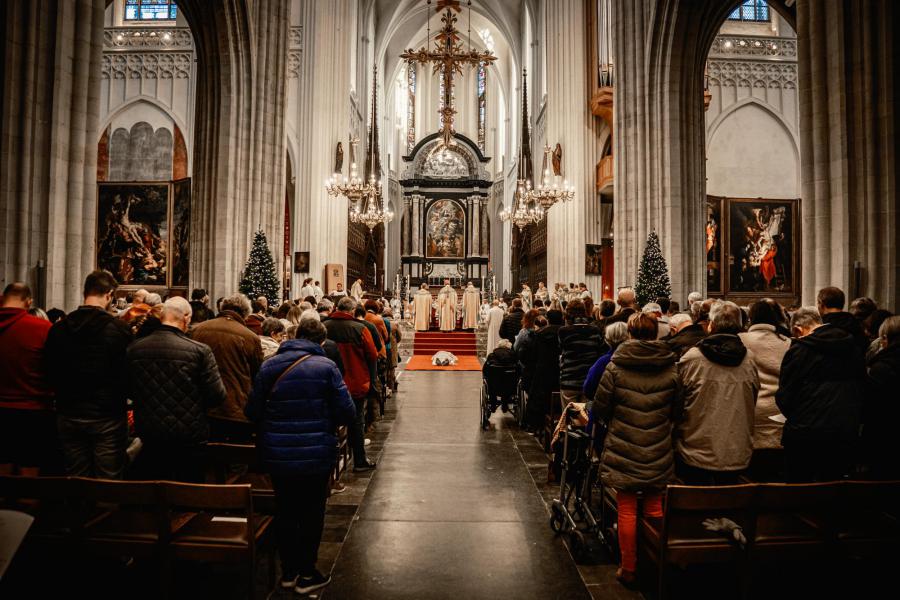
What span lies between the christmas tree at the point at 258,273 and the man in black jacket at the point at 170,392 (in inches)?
305

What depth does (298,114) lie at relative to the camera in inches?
727

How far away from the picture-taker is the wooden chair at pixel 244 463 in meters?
3.40

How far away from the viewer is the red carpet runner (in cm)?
1798

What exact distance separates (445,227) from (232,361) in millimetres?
35098

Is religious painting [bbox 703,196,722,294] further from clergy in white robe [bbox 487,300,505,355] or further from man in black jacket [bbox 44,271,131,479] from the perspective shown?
man in black jacket [bbox 44,271,131,479]

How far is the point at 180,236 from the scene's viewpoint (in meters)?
17.5

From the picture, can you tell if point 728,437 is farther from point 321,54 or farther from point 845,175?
point 321,54

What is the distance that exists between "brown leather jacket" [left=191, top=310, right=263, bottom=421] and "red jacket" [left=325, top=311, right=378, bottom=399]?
163 centimetres

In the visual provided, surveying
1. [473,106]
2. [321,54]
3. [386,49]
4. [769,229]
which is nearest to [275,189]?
[321,54]

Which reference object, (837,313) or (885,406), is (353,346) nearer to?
(837,313)

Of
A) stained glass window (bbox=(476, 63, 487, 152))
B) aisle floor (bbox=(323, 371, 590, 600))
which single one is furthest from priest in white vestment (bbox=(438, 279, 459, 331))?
stained glass window (bbox=(476, 63, 487, 152))

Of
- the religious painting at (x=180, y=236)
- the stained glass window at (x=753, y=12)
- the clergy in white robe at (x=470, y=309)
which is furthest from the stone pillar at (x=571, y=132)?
the religious painting at (x=180, y=236)

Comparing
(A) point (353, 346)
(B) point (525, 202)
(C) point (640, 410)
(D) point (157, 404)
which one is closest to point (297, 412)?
(D) point (157, 404)

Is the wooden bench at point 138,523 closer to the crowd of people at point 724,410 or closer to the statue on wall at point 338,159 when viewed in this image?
the crowd of people at point 724,410
